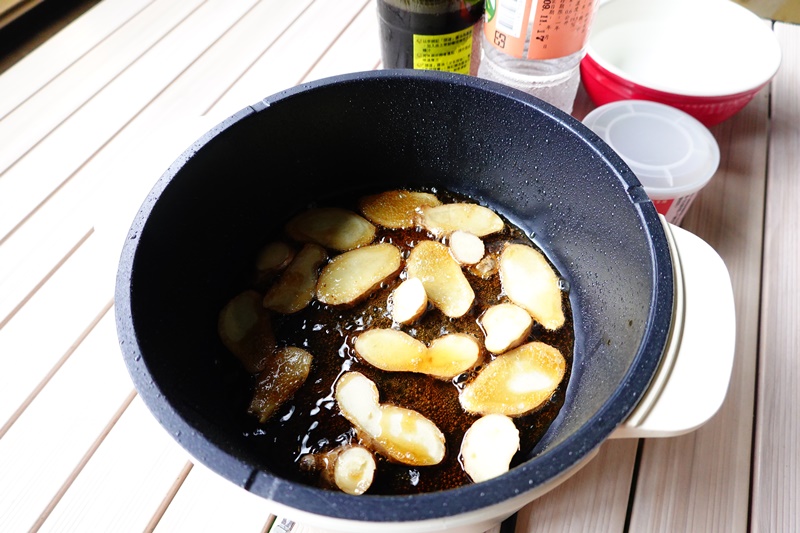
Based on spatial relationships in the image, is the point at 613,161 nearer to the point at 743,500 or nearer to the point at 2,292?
the point at 743,500

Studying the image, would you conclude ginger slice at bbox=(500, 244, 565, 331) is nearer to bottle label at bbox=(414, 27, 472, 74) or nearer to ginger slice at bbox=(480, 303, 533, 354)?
ginger slice at bbox=(480, 303, 533, 354)

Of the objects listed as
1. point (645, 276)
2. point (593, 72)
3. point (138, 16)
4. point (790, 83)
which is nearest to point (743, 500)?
point (645, 276)

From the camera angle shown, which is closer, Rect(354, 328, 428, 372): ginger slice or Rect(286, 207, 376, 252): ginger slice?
Rect(354, 328, 428, 372): ginger slice

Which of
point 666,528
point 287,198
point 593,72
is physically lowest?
point 666,528

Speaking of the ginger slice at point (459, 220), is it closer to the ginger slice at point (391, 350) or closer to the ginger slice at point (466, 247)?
the ginger slice at point (466, 247)

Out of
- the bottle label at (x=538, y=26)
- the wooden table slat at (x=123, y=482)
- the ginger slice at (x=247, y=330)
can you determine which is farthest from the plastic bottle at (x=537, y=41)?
the wooden table slat at (x=123, y=482)

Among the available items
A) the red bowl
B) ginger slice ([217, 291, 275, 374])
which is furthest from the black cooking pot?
the red bowl

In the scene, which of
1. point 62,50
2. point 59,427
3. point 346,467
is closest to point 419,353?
point 346,467

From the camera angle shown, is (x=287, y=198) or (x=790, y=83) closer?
(x=287, y=198)

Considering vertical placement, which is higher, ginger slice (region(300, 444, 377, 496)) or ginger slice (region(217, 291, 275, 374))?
ginger slice (region(217, 291, 275, 374))
